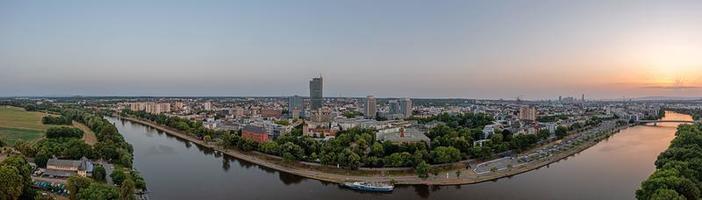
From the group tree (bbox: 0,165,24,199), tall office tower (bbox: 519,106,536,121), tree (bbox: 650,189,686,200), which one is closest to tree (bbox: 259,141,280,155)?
tree (bbox: 0,165,24,199)

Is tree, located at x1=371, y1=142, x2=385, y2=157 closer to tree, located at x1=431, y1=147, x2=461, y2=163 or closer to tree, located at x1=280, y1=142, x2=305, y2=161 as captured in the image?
tree, located at x1=431, y1=147, x2=461, y2=163

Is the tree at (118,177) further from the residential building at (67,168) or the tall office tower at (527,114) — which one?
the tall office tower at (527,114)

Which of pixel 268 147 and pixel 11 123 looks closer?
pixel 268 147

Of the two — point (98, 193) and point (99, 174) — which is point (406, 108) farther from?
point (98, 193)

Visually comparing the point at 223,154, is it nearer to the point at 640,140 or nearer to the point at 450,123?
the point at 450,123

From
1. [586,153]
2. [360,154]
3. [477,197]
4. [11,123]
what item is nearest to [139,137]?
[11,123]

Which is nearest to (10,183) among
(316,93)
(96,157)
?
(96,157)
